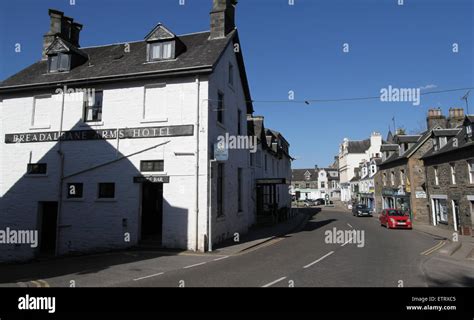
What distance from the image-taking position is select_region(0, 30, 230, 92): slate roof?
628 inches

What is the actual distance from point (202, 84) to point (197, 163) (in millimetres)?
3916

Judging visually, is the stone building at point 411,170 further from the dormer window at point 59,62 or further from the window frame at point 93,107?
the dormer window at point 59,62

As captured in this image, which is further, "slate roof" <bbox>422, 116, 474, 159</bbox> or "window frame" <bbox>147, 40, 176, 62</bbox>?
"slate roof" <bbox>422, 116, 474, 159</bbox>

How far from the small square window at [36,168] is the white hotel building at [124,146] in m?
0.06

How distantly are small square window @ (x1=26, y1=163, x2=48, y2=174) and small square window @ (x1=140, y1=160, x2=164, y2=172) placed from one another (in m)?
6.02

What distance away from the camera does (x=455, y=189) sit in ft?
Answer: 79.4

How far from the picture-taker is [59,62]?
61.9 feet

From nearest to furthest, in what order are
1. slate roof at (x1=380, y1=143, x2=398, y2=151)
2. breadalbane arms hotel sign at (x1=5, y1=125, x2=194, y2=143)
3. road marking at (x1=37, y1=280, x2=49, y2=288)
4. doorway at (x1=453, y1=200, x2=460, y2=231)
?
1. road marking at (x1=37, y1=280, x2=49, y2=288)
2. breadalbane arms hotel sign at (x1=5, y1=125, x2=194, y2=143)
3. doorway at (x1=453, y1=200, x2=460, y2=231)
4. slate roof at (x1=380, y1=143, x2=398, y2=151)

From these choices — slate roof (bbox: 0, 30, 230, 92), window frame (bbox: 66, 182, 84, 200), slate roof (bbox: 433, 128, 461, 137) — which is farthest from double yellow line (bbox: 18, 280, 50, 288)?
slate roof (bbox: 433, 128, 461, 137)

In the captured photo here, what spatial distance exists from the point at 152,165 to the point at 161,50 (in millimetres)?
6439

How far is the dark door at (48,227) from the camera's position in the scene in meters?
17.4

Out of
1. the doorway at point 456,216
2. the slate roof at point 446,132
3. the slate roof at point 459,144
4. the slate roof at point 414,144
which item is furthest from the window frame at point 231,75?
the slate roof at point 414,144

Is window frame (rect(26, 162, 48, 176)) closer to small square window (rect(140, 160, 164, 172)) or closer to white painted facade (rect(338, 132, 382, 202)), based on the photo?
small square window (rect(140, 160, 164, 172))

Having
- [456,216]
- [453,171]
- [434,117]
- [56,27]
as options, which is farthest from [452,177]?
[56,27]
